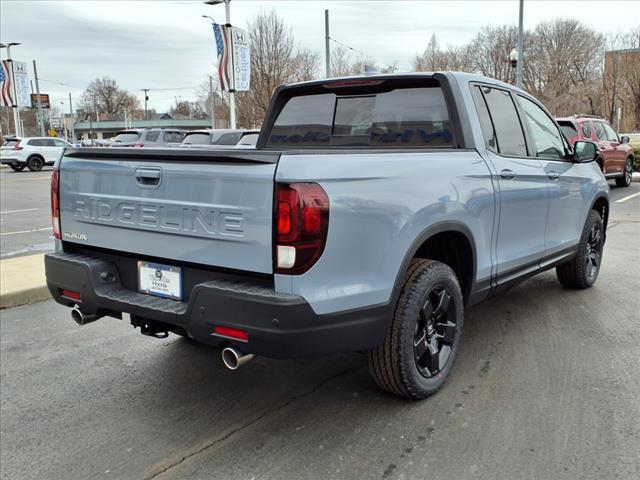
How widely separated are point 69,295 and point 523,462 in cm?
260

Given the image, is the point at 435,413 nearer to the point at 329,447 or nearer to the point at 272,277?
the point at 329,447

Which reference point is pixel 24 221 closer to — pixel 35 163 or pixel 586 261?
pixel 586 261

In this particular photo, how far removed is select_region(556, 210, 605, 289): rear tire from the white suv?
92.4ft

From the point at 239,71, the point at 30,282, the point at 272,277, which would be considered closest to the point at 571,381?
the point at 272,277

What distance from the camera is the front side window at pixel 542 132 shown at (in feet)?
15.1

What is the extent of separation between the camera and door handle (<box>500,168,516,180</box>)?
12.5 feet

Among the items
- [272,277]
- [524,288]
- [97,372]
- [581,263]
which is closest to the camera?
[272,277]

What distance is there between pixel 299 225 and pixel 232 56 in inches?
803

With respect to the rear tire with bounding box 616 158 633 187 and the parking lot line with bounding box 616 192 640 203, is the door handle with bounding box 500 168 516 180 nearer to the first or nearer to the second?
the parking lot line with bounding box 616 192 640 203

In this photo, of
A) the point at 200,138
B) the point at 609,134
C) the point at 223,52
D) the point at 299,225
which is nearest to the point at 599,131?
Result: the point at 609,134

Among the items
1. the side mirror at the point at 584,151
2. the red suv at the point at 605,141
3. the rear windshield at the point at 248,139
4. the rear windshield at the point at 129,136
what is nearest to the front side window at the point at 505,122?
the side mirror at the point at 584,151

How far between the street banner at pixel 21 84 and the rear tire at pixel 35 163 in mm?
6568

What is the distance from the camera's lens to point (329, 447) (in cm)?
288

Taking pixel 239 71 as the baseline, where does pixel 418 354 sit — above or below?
below
